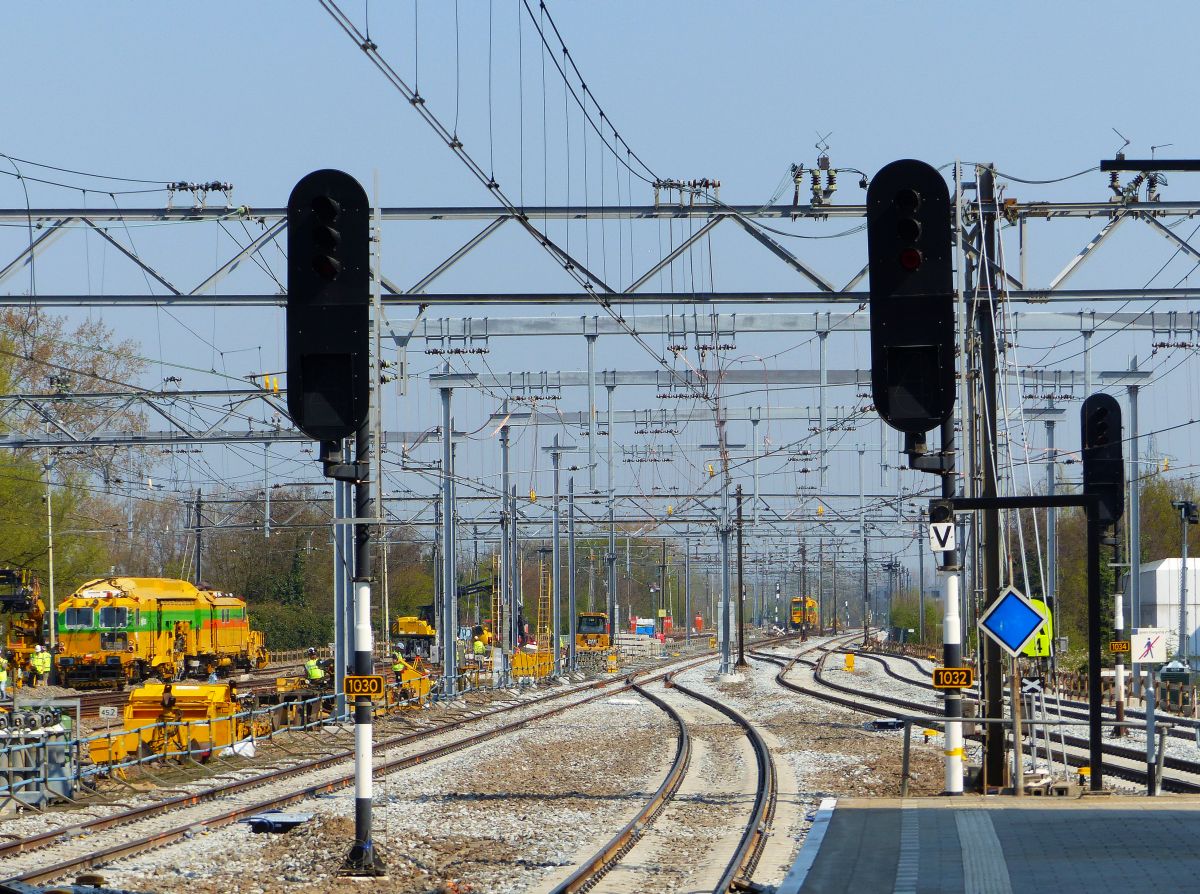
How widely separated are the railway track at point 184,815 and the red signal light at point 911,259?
905 centimetres

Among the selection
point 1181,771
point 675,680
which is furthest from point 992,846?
point 675,680

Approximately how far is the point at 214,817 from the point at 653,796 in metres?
5.36

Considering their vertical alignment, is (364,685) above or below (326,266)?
below

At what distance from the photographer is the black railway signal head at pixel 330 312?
12.9 m

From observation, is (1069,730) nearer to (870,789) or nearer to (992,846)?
(870,789)

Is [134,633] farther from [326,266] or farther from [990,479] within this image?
[326,266]

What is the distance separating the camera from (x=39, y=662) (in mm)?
46406

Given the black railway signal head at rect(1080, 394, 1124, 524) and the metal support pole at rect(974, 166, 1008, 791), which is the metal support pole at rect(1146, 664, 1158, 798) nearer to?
the metal support pole at rect(974, 166, 1008, 791)

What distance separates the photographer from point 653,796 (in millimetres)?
19016

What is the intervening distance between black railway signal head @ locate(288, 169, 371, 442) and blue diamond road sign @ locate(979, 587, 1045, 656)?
297 inches

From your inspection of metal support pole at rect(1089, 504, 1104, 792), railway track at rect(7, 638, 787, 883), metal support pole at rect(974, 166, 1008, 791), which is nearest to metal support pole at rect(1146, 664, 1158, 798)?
metal support pole at rect(1089, 504, 1104, 792)

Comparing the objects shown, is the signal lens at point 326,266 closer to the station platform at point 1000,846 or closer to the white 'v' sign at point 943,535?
the station platform at point 1000,846

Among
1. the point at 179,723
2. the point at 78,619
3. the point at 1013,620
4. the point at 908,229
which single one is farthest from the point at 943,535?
the point at 78,619

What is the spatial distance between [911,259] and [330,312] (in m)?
5.31
